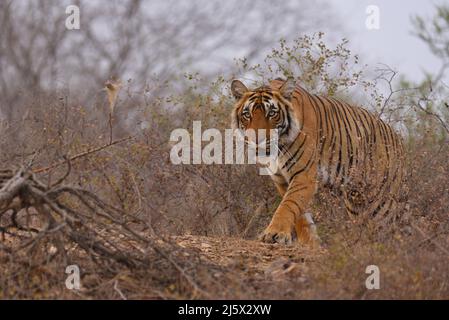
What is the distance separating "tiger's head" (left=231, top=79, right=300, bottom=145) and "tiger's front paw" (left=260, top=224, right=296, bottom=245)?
80cm

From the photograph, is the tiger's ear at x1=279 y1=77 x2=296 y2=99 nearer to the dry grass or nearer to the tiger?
the tiger

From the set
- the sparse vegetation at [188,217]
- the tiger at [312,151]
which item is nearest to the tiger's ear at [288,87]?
the tiger at [312,151]

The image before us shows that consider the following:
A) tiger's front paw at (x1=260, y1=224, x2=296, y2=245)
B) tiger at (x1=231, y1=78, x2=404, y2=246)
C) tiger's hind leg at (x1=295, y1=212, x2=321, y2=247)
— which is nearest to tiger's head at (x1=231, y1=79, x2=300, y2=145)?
tiger at (x1=231, y1=78, x2=404, y2=246)

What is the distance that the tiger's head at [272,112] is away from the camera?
7.71 metres

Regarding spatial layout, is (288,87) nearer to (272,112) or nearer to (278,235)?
(272,112)

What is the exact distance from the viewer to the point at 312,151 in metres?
7.61

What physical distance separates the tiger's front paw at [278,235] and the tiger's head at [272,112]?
2.64ft

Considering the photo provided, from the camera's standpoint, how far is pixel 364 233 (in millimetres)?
5852

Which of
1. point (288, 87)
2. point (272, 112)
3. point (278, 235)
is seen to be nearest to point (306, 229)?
point (278, 235)

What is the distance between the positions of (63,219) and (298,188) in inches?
110

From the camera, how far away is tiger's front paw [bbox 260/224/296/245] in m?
7.13

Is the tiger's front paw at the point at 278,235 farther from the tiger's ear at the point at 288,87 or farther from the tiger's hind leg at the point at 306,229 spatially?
the tiger's ear at the point at 288,87

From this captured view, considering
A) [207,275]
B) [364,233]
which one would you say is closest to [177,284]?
[207,275]

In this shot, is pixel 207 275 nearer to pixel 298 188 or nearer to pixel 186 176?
→ pixel 298 188
